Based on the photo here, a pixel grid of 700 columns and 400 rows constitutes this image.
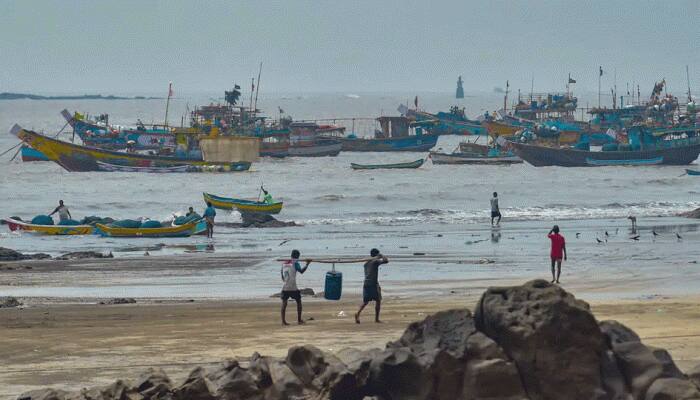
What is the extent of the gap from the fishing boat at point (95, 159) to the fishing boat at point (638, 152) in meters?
18.4

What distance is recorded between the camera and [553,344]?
36.4ft

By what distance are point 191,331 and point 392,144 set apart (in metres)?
87.8

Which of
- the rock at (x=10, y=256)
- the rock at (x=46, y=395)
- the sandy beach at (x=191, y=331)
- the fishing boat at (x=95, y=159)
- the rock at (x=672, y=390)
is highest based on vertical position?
the fishing boat at (x=95, y=159)

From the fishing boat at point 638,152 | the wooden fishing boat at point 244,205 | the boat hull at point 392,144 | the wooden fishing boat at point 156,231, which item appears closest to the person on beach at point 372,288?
the wooden fishing boat at point 156,231

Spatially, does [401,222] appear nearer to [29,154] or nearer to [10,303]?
[10,303]

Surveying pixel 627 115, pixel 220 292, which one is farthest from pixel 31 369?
pixel 627 115

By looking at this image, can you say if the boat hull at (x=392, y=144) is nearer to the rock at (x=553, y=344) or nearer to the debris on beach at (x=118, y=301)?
the debris on beach at (x=118, y=301)

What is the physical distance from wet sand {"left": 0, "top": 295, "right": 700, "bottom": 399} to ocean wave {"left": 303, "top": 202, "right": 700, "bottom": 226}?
74.8 ft

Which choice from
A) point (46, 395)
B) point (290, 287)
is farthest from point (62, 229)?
point (46, 395)

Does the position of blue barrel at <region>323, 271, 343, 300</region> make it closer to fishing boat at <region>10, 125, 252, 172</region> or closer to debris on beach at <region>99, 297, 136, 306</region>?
debris on beach at <region>99, 297, 136, 306</region>

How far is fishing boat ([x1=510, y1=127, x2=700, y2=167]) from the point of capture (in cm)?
7812

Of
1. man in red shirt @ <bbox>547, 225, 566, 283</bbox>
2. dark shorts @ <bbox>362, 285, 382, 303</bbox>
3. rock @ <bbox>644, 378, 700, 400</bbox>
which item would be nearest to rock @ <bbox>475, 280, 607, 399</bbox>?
rock @ <bbox>644, 378, 700, 400</bbox>

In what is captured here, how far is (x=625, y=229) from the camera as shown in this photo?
1385 inches

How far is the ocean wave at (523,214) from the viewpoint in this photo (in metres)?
42.6
